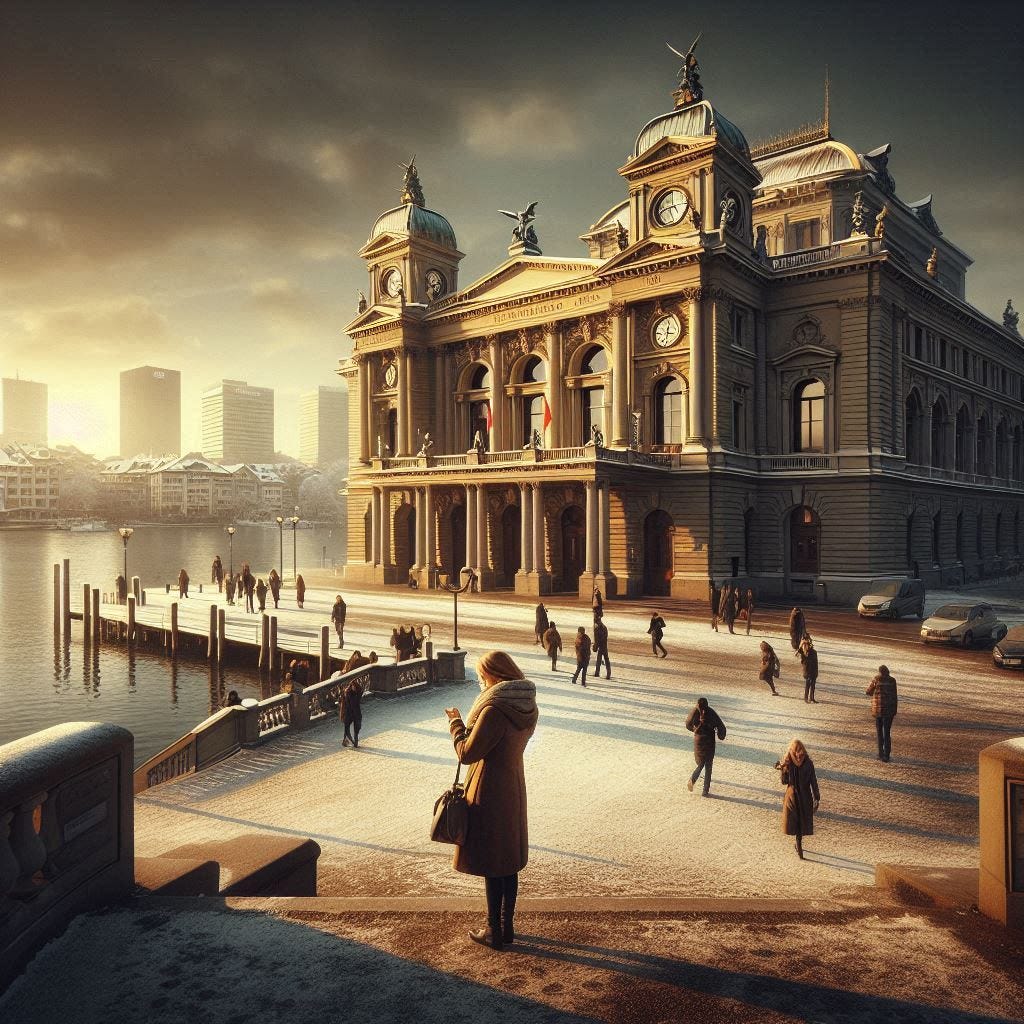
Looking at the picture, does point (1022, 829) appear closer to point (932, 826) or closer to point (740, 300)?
point (932, 826)

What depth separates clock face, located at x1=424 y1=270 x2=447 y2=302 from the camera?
55062 mm

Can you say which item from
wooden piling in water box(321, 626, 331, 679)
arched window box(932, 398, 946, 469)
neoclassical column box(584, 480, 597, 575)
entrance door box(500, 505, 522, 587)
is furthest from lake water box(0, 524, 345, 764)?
arched window box(932, 398, 946, 469)

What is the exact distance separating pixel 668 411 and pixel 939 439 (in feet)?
66.0

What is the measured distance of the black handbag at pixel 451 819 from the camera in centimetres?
554

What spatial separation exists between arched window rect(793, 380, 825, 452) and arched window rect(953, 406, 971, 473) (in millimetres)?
16768

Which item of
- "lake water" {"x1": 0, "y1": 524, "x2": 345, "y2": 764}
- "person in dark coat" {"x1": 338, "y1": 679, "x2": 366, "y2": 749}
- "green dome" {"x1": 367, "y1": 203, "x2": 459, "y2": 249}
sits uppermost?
"green dome" {"x1": 367, "y1": 203, "x2": 459, "y2": 249}

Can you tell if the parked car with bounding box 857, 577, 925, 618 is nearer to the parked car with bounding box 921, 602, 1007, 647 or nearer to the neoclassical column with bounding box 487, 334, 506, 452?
the parked car with bounding box 921, 602, 1007, 647

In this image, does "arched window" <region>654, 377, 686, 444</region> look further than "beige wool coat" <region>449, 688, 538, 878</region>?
Yes

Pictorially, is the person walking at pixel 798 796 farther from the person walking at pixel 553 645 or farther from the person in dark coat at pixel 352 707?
the person walking at pixel 553 645

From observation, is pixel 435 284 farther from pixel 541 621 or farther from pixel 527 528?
pixel 541 621

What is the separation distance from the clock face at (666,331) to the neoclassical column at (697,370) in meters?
1.59

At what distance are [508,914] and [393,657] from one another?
20.5m

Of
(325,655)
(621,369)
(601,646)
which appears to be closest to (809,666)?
(601,646)

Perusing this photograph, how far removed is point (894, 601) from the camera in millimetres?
33281
